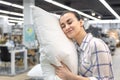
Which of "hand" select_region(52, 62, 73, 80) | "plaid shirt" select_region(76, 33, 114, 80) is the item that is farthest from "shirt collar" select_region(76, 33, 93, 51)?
"hand" select_region(52, 62, 73, 80)

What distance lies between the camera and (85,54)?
1312mm

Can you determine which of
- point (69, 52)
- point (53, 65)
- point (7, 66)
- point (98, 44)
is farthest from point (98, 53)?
point (7, 66)

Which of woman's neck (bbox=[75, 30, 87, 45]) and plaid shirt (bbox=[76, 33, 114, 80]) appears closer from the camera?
plaid shirt (bbox=[76, 33, 114, 80])

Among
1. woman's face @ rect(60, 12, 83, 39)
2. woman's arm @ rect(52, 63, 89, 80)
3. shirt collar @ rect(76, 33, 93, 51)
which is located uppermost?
woman's face @ rect(60, 12, 83, 39)

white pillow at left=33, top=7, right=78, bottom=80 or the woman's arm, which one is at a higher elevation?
white pillow at left=33, top=7, right=78, bottom=80

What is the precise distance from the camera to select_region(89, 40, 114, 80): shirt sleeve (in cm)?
126

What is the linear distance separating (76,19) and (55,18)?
126 mm

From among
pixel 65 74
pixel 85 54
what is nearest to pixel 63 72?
pixel 65 74

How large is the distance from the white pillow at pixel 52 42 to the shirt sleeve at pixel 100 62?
0.12 meters

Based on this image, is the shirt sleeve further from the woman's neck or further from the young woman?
the woman's neck

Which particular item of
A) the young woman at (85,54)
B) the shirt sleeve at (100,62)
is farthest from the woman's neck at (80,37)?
the shirt sleeve at (100,62)

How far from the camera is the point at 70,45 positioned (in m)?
1.36

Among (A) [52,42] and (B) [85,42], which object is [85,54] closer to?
(B) [85,42]

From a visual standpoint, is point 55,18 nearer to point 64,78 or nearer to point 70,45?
point 70,45
